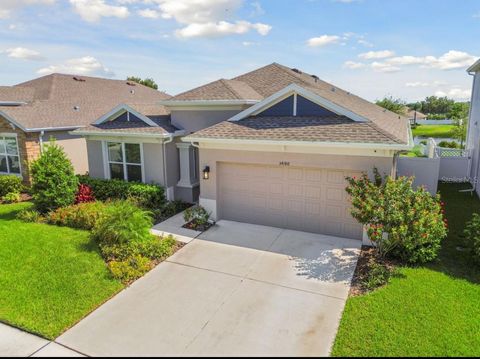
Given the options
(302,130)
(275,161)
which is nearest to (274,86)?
(302,130)

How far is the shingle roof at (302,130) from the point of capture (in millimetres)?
9586

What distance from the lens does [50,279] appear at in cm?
805

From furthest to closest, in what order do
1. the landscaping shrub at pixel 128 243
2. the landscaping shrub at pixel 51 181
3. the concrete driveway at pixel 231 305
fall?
the landscaping shrub at pixel 51 181, the landscaping shrub at pixel 128 243, the concrete driveway at pixel 231 305

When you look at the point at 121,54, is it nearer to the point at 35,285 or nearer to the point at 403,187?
the point at 35,285

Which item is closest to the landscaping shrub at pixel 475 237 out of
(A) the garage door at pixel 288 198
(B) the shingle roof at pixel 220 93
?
(A) the garage door at pixel 288 198

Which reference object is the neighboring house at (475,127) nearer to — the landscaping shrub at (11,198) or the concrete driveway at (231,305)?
the concrete driveway at (231,305)

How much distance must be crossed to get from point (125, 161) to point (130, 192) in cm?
186

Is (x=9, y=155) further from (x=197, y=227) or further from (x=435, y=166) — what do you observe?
(x=435, y=166)

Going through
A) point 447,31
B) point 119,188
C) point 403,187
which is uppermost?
point 447,31

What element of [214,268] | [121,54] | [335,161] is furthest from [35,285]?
[121,54]

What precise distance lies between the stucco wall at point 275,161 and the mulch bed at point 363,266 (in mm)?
2289

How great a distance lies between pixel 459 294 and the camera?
7.17m

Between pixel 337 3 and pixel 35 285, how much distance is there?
13646 millimetres

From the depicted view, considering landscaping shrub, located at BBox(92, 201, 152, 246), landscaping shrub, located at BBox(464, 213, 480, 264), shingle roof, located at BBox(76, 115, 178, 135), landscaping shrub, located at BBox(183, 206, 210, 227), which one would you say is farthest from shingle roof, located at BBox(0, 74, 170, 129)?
landscaping shrub, located at BBox(464, 213, 480, 264)
